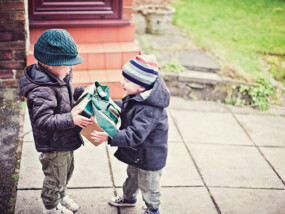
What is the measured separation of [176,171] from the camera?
3.68 meters

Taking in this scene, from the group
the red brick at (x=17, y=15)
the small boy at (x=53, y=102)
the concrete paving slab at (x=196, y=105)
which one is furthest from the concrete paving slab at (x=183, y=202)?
the red brick at (x=17, y=15)

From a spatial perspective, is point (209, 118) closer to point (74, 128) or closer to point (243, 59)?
point (243, 59)

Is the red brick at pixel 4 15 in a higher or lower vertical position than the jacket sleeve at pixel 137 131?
higher

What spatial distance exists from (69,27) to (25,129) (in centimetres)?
170

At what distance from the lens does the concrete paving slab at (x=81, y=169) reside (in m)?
3.31

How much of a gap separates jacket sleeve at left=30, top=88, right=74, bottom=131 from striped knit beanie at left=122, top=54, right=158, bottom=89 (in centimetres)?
53

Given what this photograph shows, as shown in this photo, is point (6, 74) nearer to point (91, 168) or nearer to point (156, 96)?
point (91, 168)

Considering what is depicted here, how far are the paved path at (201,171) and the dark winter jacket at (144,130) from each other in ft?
2.25

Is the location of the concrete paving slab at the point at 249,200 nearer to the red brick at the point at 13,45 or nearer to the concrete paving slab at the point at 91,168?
the concrete paving slab at the point at 91,168

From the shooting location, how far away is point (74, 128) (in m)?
2.56

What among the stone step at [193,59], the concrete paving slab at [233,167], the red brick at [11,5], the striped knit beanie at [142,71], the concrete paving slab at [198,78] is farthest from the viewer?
the stone step at [193,59]

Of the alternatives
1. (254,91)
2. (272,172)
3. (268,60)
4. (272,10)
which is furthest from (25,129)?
(272,10)

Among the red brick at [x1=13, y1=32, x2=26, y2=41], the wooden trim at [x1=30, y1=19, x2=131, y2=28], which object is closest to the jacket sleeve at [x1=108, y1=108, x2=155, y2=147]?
the red brick at [x1=13, y1=32, x2=26, y2=41]

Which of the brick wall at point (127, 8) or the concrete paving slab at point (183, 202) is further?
the brick wall at point (127, 8)
